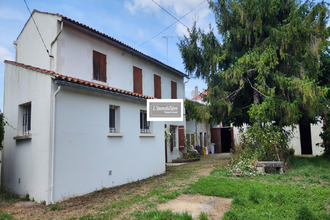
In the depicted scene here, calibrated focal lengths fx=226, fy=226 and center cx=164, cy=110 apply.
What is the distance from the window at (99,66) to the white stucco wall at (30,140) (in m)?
2.79

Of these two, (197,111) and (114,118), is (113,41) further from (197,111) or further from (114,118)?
(197,111)

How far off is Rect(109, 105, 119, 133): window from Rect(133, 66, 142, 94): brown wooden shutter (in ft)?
11.9

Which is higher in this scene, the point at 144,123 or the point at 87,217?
the point at 144,123

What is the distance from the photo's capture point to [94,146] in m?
7.25

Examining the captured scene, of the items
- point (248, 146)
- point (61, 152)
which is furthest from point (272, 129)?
A: point (61, 152)

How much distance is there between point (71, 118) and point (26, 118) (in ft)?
7.24

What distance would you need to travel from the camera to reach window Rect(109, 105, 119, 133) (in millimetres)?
8250

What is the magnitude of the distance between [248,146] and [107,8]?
8.12m

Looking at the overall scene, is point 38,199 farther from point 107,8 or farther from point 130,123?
point 107,8

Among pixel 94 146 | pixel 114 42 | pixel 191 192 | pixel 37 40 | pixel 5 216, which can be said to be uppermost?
pixel 114 42

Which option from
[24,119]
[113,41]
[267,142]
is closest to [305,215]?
[267,142]

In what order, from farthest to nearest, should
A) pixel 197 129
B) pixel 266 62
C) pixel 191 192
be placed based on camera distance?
pixel 197 129 → pixel 266 62 → pixel 191 192

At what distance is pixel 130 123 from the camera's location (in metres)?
8.78

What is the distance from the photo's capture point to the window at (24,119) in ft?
24.9
